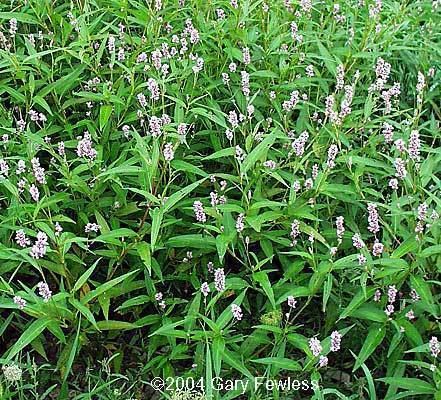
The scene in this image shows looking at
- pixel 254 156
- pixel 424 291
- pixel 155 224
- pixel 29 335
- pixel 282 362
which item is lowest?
pixel 282 362

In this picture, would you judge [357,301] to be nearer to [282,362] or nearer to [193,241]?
[282,362]

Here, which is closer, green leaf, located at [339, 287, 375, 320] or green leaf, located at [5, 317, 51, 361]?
green leaf, located at [5, 317, 51, 361]

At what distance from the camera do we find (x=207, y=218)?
3.62m

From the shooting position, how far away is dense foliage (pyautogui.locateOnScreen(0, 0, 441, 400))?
127 inches

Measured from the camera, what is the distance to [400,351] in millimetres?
3303

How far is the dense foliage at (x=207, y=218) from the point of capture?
10.6 ft

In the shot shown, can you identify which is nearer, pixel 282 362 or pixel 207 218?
pixel 282 362

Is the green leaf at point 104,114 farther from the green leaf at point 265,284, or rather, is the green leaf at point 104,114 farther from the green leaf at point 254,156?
the green leaf at point 265,284

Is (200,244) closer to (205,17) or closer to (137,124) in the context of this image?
(137,124)

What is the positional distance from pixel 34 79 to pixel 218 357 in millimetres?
1862

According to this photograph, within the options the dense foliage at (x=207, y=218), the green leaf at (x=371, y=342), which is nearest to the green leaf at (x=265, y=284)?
the dense foliage at (x=207, y=218)

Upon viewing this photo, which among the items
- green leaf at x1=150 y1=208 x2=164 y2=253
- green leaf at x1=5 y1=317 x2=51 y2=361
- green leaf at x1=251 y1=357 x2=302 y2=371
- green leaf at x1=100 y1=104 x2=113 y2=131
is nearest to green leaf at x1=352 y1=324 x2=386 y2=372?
green leaf at x1=251 y1=357 x2=302 y2=371

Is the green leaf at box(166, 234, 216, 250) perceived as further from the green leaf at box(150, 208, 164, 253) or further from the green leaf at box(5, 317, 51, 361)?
the green leaf at box(5, 317, 51, 361)

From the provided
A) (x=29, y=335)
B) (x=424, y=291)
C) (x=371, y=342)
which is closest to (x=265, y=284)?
(x=371, y=342)
